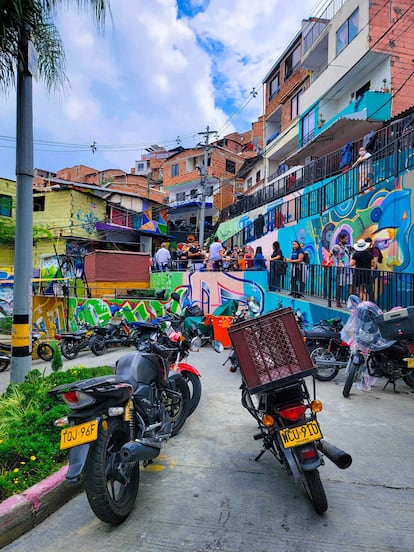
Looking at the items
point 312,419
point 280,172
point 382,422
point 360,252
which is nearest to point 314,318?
point 360,252

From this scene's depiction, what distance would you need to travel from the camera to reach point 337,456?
9.46ft

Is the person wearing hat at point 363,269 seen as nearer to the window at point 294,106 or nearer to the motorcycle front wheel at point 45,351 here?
the motorcycle front wheel at point 45,351

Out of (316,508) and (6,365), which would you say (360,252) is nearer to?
(316,508)

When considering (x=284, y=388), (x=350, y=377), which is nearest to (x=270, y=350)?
(x=284, y=388)

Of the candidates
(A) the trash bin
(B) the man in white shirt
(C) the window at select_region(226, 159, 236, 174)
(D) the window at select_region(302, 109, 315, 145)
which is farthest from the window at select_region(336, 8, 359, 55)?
(C) the window at select_region(226, 159, 236, 174)

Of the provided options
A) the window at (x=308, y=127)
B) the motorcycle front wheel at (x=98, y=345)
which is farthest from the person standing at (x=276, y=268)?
the window at (x=308, y=127)

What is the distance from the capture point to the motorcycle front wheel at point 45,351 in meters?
11.0

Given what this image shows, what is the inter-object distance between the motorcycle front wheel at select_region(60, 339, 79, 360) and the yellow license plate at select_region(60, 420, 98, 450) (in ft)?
28.4

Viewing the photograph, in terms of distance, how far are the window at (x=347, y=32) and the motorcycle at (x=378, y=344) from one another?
15.9 metres

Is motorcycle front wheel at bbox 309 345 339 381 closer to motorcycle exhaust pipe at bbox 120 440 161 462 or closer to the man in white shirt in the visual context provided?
motorcycle exhaust pipe at bbox 120 440 161 462

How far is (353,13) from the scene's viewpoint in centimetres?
1667

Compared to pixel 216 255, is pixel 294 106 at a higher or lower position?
higher

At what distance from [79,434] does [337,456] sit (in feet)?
6.44

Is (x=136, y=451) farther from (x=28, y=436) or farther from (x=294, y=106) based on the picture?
(x=294, y=106)
